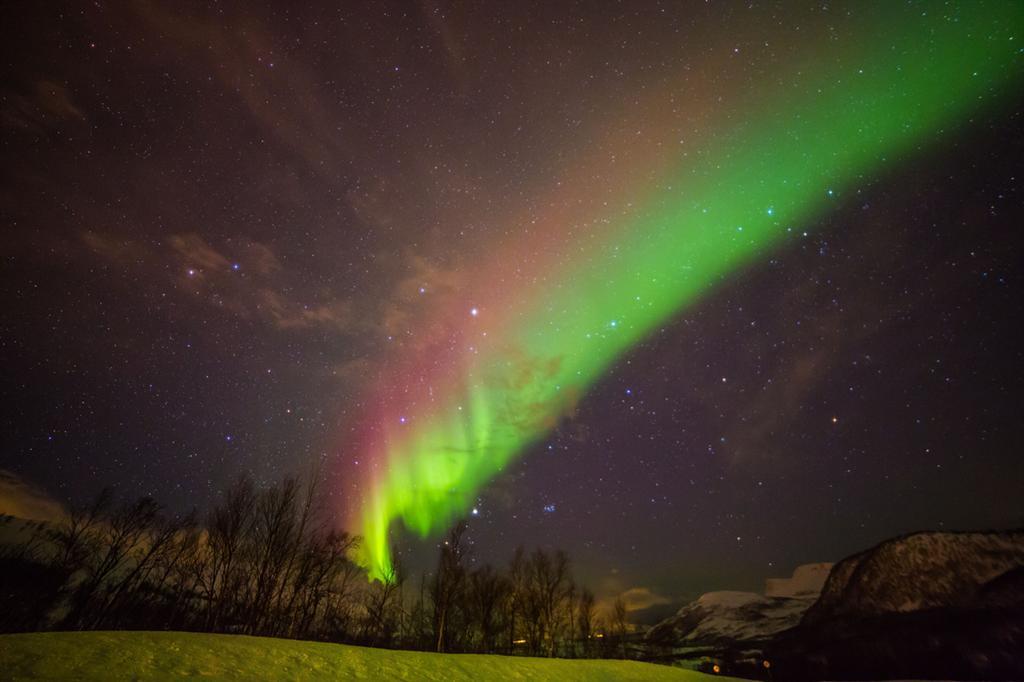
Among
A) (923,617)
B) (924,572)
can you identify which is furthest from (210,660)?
(924,572)

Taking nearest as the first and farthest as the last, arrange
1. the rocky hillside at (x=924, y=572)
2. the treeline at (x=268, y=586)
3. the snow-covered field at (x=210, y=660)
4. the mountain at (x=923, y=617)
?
the snow-covered field at (x=210, y=660) → the treeline at (x=268, y=586) → the mountain at (x=923, y=617) → the rocky hillside at (x=924, y=572)

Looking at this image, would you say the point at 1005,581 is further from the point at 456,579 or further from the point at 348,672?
the point at 348,672

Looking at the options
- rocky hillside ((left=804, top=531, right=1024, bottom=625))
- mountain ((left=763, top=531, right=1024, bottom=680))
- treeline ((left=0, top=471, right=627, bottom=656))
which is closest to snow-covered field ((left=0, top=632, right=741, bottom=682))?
treeline ((left=0, top=471, right=627, bottom=656))

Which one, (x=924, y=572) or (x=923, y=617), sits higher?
(x=924, y=572)

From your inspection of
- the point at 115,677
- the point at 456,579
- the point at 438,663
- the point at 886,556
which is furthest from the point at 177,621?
the point at 886,556

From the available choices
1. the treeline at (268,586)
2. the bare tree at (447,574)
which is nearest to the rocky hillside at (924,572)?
the treeline at (268,586)

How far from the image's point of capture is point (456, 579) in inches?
2122

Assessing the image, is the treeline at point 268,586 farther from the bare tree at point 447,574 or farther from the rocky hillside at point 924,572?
the rocky hillside at point 924,572

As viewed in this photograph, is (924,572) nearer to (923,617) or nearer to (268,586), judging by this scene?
(923,617)

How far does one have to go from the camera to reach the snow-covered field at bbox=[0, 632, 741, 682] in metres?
14.2

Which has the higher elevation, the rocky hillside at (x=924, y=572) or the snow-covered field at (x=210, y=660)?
the rocky hillside at (x=924, y=572)

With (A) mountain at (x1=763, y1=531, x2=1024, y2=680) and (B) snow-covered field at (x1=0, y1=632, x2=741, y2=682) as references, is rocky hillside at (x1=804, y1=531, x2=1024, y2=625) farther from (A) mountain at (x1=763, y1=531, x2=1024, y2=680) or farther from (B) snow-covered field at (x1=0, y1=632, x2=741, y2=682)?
(B) snow-covered field at (x1=0, y1=632, x2=741, y2=682)

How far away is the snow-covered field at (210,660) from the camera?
14219 millimetres

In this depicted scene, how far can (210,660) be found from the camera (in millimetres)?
17016
